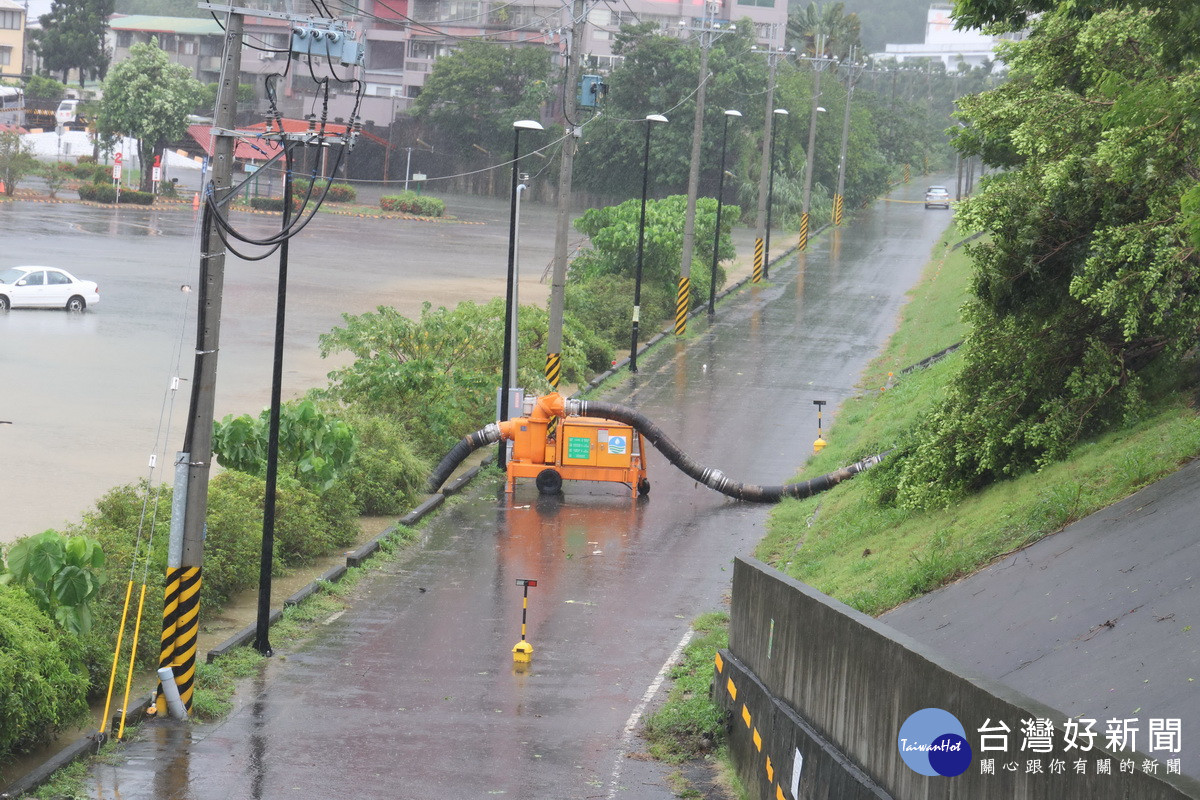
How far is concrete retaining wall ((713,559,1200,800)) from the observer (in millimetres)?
7336

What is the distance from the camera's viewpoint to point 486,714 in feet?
49.6

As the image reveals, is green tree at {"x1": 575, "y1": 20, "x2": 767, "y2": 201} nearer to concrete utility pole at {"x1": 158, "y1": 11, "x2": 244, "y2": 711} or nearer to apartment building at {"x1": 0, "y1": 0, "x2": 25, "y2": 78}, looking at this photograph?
apartment building at {"x1": 0, "y1": 0, "x2": 25, "y2": 78}

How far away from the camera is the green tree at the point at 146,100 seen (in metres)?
83.2

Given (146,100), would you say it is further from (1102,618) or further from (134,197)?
(1102,618)

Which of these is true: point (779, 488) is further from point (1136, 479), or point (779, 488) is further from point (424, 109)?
point (424, 109)

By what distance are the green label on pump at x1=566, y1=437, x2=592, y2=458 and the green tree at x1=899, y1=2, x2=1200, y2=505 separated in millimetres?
8741

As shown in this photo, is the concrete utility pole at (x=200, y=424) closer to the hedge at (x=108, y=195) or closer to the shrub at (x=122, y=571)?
the shrub at (x=122, y=571)

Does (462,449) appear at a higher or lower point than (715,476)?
higher

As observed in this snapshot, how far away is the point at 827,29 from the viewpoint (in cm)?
11294

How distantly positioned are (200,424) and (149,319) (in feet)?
95.2

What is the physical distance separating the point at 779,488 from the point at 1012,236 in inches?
396

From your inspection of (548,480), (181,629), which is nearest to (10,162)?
(548,480)

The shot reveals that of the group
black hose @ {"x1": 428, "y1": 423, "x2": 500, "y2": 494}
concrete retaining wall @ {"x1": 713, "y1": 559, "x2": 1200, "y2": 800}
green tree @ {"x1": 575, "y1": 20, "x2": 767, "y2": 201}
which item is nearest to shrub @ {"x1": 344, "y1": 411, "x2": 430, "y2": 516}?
black hose @ {"x1": 428, "y1": 423, "x2": 500, "y2": 494}

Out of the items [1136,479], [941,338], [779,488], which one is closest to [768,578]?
[1136,479]
